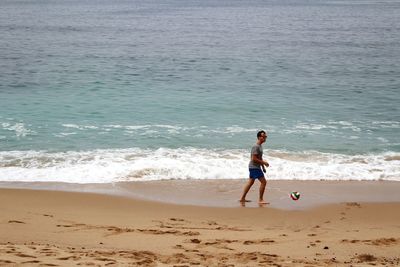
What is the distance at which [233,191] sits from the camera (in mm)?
13188

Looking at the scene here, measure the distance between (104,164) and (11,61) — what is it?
788 inches

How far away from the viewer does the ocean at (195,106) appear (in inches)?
597

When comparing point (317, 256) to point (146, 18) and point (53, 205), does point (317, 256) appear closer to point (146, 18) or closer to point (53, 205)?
point (53, 205)

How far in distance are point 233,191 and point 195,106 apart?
9865 mm

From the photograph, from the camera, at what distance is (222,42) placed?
4356 cm

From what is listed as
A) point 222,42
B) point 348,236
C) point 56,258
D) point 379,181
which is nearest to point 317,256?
point 348,236

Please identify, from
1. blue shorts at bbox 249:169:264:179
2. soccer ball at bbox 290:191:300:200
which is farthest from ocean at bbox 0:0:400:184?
blue shorts at bbox 249:169:264:179

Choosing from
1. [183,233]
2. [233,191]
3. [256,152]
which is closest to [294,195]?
[256,152]

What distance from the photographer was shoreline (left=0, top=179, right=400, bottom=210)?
12414 mm

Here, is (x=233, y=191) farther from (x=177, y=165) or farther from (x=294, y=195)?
(x=177, y=165)

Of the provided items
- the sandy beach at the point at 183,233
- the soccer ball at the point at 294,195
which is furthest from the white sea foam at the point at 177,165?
the soccer ball at the point at 294,195

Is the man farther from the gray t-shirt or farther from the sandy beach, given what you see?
the sandy beach

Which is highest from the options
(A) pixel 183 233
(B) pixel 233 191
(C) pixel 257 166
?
(C) pixel 257 166

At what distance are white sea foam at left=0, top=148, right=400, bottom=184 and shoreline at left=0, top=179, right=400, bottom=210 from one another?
1.20 feet
